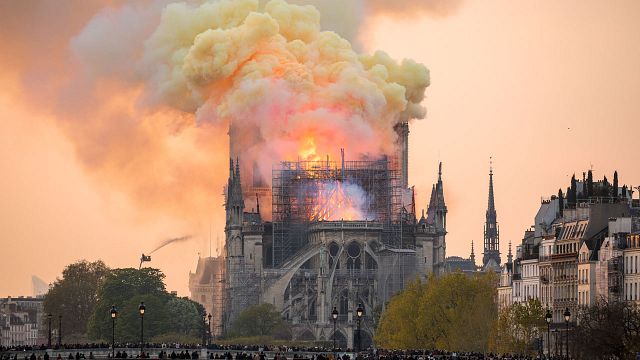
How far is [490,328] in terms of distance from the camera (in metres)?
136

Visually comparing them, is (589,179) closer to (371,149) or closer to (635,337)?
(635,337)

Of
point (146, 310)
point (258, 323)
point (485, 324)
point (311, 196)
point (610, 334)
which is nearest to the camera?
point (610, 334)

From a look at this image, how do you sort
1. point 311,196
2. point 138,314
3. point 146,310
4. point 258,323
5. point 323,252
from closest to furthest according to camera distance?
point 138,314 → point 146,310 → point 258,323 → point 323,252 → point 311,196

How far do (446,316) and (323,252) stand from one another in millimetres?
49250

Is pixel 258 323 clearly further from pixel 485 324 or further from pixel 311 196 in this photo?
pixel 485 324

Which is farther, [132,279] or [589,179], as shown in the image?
[132,279]

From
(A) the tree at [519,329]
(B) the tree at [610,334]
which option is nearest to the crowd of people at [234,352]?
(A) the tree at [519,329]

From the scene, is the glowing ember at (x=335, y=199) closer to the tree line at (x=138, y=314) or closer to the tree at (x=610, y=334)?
the tree line at (x=138, y=314)

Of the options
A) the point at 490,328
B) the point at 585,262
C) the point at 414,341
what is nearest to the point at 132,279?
the point at 414,341

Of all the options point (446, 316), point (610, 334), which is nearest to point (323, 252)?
point (446, 316)

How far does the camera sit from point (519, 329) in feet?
419

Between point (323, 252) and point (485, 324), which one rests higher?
point (323, 252)

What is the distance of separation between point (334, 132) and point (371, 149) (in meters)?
4.55

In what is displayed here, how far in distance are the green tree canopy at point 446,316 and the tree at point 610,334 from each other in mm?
25192
